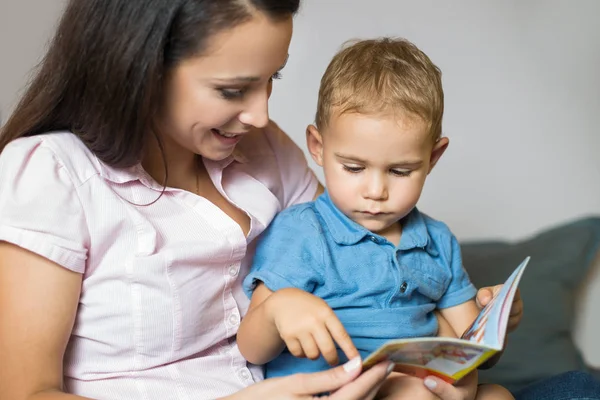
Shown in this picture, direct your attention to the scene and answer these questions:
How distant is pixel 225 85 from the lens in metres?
1.35

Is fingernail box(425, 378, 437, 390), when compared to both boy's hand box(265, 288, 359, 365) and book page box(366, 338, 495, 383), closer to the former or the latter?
book page box(366, 338, 495, 383)

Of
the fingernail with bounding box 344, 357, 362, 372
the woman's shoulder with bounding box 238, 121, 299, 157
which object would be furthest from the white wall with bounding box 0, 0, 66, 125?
the fingernail with bounding box 344, 357, 362, 372

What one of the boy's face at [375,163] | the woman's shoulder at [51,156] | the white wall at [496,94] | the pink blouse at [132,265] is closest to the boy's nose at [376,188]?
the boy's face at [375,163]

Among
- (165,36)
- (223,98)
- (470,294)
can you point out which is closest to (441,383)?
(470,294)

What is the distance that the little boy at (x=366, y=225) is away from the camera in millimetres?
1434

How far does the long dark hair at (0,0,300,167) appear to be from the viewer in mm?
1301

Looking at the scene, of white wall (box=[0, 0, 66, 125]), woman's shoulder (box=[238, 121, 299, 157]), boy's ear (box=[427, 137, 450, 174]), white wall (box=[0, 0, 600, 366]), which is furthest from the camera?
white wall (box=[0, 0, 600, 366])

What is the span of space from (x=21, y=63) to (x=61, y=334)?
1382 millimetres

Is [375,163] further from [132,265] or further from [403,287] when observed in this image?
[132,265]

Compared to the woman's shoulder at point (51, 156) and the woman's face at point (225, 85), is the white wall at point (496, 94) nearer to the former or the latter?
the woman's face at point (225, 85)

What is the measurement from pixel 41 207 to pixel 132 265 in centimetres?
17

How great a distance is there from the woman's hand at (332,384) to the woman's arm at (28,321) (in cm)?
30

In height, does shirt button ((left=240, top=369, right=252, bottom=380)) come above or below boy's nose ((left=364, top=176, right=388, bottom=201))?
below

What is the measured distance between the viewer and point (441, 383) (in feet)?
4.42
